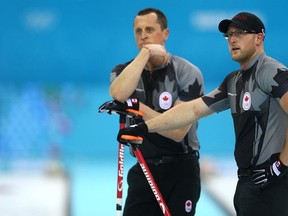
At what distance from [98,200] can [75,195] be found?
41cm

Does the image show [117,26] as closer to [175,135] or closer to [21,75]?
[21,75]

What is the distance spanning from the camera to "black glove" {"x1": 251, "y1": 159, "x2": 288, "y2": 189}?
5.10 m

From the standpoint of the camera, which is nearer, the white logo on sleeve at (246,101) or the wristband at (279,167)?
the wristband at (279,167)

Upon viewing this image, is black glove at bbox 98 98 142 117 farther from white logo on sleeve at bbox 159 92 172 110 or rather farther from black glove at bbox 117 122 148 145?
white logo on sleeve at bbox 159 92 172 110

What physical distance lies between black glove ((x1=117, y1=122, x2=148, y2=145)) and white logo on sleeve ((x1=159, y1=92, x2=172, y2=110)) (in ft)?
1.67

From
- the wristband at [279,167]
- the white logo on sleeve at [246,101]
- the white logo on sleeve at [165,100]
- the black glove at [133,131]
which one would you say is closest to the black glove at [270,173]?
the wristband at [279,167]

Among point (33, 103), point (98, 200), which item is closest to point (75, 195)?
point (98, 200)

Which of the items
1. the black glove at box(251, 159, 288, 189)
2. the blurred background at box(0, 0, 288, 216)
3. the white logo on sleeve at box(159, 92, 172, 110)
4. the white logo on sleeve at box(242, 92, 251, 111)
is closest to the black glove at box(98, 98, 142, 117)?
the white logo on sleeve at box(159, 92, 172, 110)

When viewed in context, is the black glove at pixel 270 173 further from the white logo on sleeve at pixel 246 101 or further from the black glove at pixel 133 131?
the black glove at pixel 133 131

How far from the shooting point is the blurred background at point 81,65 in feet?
40.9

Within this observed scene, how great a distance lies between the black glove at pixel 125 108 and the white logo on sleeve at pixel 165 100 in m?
0.35

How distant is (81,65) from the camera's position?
12.9 meters

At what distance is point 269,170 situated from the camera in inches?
202

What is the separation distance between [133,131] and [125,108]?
0.24m
